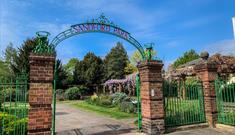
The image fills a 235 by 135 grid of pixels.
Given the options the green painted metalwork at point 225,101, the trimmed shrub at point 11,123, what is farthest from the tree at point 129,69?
the trimmed shrub at point 11,123

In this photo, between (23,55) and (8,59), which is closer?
(23,55)

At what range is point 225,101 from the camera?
812 centimetres

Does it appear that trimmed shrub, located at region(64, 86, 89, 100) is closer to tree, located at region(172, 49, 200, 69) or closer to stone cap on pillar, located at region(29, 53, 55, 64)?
stone cap on pillar, located at region(29, 53, 55, 64)

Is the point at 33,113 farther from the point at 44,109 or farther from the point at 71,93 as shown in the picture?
the point at 71,93

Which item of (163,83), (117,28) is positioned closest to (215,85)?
(163,83)

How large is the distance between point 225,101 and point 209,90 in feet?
2.60

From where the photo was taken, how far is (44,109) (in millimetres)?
5516

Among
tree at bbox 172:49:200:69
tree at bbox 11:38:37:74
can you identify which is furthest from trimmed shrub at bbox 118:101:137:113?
tree at bbox 172:49:200:69

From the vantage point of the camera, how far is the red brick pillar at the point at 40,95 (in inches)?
212

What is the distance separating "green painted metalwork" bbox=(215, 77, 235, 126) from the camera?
7738mm

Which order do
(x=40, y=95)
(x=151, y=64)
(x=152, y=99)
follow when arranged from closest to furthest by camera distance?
(x=40, y=95), (x=152, y=99), (x=151, y=64)

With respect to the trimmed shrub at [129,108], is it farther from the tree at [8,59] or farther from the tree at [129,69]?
the tree at [129,69]

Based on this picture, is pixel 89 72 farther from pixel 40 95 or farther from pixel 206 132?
pixel 40 95

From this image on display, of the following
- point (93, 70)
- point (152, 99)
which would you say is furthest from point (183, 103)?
point (93, 70)
